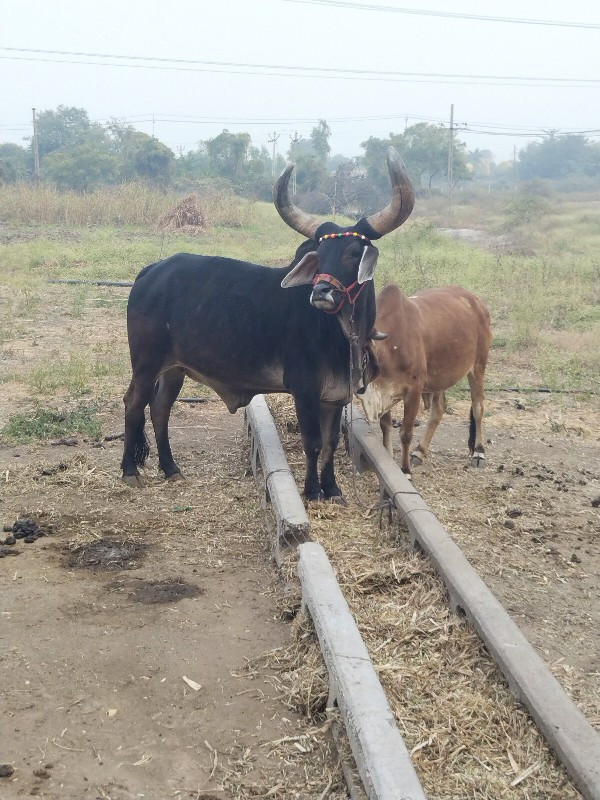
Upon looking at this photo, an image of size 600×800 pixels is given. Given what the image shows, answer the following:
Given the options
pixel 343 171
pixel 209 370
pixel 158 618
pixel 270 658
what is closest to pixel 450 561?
pixel 270 658

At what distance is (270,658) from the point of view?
4004 mm

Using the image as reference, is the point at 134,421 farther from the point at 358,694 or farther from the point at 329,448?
the point at 358,694

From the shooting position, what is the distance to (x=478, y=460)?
7.14 meters

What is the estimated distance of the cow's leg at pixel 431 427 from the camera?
7117mm

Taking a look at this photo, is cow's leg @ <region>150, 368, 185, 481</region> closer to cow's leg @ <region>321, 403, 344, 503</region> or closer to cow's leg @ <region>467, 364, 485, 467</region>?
cow's leg @ <region>321, 403, 344, 503</region>

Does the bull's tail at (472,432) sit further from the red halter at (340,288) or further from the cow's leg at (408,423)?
the red halter at (340,288)

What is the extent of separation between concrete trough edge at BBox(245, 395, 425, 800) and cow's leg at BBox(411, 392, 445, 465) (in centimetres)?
213

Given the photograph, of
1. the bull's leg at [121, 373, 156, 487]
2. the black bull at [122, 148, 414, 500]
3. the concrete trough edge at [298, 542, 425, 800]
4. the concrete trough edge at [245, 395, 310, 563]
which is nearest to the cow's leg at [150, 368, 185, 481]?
the black bull at [122, 148, 414, 500]

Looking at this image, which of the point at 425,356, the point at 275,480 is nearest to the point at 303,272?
the point at 275,480

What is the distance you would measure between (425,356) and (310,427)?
55.2 inches

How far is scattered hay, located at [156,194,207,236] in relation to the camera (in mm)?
28359

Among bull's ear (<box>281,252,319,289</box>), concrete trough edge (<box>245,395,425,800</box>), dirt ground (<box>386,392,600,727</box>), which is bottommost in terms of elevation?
dirt ground (<box>386,392,600,727</box>)

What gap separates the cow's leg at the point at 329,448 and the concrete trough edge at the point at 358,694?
1.60 m

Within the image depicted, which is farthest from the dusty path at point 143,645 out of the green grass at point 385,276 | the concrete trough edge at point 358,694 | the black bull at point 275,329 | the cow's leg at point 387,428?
the green grass at point 385,276
